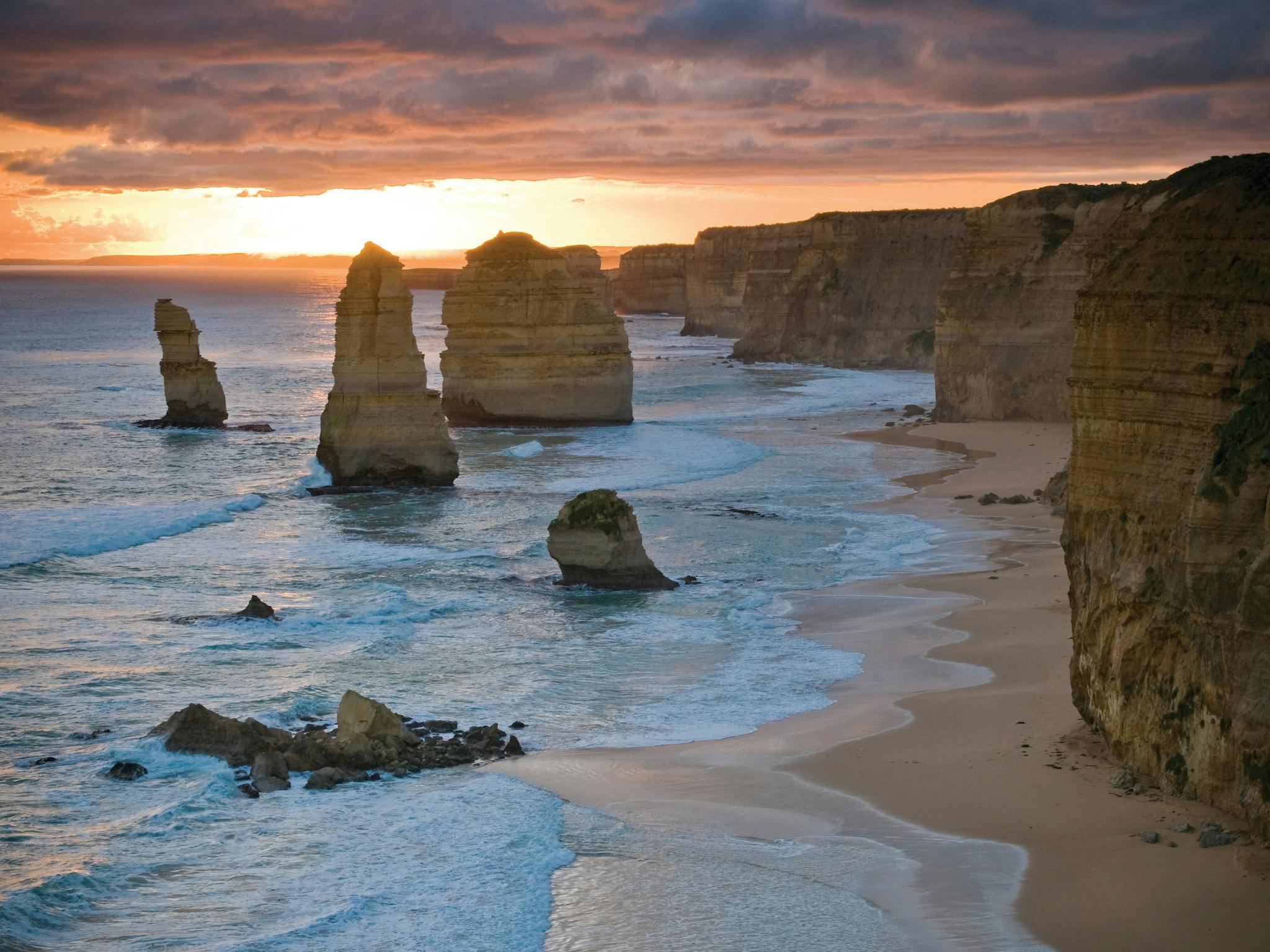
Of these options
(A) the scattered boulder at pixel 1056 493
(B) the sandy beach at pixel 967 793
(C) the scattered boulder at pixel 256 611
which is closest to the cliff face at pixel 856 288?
(A) the scattered boulder at pixel 1056 493

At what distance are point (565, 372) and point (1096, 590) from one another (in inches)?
1432

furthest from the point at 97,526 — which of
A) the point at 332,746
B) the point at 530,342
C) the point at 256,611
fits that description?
the point at 530,342

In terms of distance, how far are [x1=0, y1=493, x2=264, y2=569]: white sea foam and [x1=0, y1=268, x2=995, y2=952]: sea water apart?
11 centimetres

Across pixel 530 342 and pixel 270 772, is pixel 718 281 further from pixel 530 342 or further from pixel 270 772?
pixel 270 772

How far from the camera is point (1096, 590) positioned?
11.5 meters

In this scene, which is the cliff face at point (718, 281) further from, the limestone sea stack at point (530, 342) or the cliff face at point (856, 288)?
the limestone sea stack at point (530, 342)

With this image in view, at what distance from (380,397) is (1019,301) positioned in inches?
824

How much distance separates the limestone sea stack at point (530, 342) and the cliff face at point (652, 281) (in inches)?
3708

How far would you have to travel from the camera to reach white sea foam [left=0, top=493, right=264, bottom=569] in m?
25.1

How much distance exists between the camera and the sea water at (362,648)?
1014 cm

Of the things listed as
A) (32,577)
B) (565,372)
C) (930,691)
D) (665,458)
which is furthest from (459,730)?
(565,372)

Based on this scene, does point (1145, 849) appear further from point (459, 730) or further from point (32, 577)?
point (32, 577)

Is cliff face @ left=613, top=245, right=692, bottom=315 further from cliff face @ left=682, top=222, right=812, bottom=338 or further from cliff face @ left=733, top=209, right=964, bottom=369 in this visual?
cliff face @ left=733, top=209, right=964, bottom=369

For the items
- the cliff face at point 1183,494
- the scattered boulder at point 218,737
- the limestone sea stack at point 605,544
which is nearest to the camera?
the cliff face at point 1183,494
